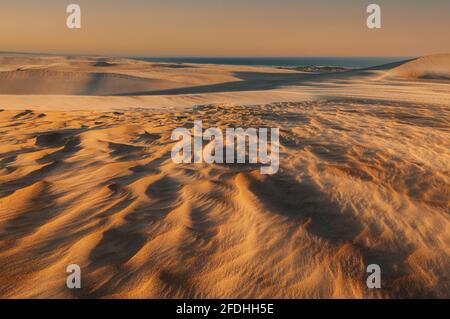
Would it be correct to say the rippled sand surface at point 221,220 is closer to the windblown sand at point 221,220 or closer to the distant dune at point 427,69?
the windblown sand at point 221,220

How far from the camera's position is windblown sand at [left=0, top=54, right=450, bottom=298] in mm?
1921

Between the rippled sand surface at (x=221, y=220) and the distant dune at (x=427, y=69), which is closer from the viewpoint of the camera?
the rippled sand surface at (x=221, y=220)

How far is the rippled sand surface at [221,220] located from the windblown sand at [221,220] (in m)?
0.01

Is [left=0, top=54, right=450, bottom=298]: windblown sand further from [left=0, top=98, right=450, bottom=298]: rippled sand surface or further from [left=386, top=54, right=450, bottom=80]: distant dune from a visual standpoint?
[left=386, top=54, right=450, bottom=80]: distant dune

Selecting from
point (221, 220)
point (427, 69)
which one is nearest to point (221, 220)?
point (221, 220)

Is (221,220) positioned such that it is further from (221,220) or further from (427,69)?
(427,69)

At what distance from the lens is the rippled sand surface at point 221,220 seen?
1.92 meters

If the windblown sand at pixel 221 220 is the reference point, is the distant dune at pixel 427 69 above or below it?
above

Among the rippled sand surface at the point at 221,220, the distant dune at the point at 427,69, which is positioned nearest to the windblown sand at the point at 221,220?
the rippled sand surface at the point at 221,220

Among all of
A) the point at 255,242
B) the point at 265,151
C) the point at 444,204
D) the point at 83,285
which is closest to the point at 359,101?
the point at 265,151

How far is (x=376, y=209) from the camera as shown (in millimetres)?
2768

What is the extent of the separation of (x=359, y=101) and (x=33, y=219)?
27.9ft

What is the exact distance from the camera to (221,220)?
2545 mm
